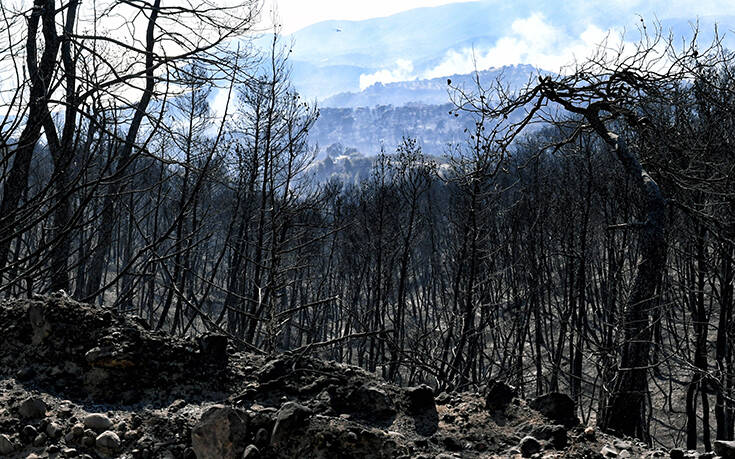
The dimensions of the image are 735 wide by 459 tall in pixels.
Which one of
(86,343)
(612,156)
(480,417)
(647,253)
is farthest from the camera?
(612,156)

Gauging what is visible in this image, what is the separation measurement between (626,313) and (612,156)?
1593cm

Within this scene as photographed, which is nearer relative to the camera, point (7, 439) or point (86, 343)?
point (7, 439)

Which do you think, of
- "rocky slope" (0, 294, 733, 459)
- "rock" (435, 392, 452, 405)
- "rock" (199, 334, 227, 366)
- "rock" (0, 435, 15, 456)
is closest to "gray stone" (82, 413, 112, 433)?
"rocky slope" (0, 294, 733, 459)

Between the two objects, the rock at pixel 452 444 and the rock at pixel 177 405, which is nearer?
the rock at pixel 452 444

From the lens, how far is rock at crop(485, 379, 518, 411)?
8.00 ft

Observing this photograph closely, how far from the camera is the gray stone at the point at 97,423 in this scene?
2201mm

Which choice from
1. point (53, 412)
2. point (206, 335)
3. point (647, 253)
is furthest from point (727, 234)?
point (53, 412)

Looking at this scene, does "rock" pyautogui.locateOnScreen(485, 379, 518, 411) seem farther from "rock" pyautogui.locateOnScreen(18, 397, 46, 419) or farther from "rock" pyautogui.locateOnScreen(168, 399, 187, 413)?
"rock" pyautogui.locateOnScreen(18, 397, 46, 419)

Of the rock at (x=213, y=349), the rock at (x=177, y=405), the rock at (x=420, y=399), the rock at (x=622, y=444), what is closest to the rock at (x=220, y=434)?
the rock at (x=177, y=405)

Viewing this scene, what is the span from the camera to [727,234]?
9219mm

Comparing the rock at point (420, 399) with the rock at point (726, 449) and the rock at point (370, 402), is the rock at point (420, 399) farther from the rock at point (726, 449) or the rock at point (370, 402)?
the rock at point (726, 449)

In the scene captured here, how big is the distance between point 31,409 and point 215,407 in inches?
29.7

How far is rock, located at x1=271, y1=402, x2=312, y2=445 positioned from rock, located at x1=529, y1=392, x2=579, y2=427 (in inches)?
38.5

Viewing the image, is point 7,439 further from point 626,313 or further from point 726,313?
point 726,313
